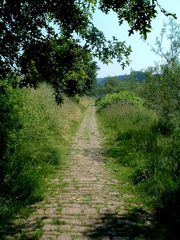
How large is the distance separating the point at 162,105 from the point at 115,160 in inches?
252

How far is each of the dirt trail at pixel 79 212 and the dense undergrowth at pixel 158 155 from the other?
622 millimetres

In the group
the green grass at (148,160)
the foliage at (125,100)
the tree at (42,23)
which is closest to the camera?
the tree at (42,23)

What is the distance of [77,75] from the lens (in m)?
6.64

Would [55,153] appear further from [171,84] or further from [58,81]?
[171,84]

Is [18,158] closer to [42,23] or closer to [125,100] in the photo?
[42,23]

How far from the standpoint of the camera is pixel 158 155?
30.9 feet

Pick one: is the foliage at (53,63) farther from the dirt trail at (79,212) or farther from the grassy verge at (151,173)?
the grassy verge at (151,173)

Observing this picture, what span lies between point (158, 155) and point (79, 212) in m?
3.56

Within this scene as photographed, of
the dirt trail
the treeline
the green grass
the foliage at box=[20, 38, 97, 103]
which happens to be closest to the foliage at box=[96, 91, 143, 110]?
the treeline

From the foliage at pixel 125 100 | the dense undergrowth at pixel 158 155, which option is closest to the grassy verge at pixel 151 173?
the dense undergrowth at pixel 158 155

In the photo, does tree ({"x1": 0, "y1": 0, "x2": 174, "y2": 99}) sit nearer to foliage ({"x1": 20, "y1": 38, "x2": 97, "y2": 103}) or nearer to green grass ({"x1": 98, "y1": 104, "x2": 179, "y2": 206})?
foliage ({"x1": 20, "y1": 38, "x2": 97, "y2": 103})

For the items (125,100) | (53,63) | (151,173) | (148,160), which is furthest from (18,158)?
(125,100)

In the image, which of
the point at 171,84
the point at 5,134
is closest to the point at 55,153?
the point at 5,134

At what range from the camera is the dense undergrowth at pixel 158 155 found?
6.71 metres
